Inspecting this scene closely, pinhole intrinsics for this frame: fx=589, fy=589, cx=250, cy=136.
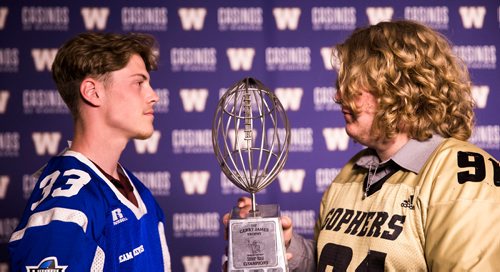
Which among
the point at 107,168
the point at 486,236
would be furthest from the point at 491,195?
the point at 107,168

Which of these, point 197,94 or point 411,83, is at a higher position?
point 411,83

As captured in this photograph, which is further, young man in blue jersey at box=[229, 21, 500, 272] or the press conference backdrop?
the press conference backdrop

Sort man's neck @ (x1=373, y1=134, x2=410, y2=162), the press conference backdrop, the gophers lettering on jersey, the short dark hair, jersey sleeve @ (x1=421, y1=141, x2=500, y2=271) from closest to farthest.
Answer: jersey sleeve @ (x1=421, y1=141, x2=500, y2=271) < the gophers lettering on jersey < man's neck @ (x1=373, y1=134, x2=410, y2=162) < the short dark hair < the press conference backdrop

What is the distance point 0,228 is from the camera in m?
2.95

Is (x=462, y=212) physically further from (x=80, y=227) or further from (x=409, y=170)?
(x=80, y=227)

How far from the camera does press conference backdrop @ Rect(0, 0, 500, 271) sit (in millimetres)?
2963

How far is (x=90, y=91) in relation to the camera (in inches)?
64.1

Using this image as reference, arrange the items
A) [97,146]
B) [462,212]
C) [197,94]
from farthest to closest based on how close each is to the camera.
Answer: [197,94] < [97,146] < [462,212]

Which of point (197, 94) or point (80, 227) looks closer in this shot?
point (80, 227)

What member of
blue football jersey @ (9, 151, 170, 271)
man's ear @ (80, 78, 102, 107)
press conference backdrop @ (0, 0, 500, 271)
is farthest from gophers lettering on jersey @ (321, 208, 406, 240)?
press conference backdrop @ (0, 0, 500, 271)

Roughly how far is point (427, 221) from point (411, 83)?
0.35 meters

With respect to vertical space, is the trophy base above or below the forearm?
above

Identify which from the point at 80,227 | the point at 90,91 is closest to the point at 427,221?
the point at 80,227

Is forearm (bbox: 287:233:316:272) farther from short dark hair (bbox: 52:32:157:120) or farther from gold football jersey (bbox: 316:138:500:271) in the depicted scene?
short dark hair (bbox: 52:32:157:120)
